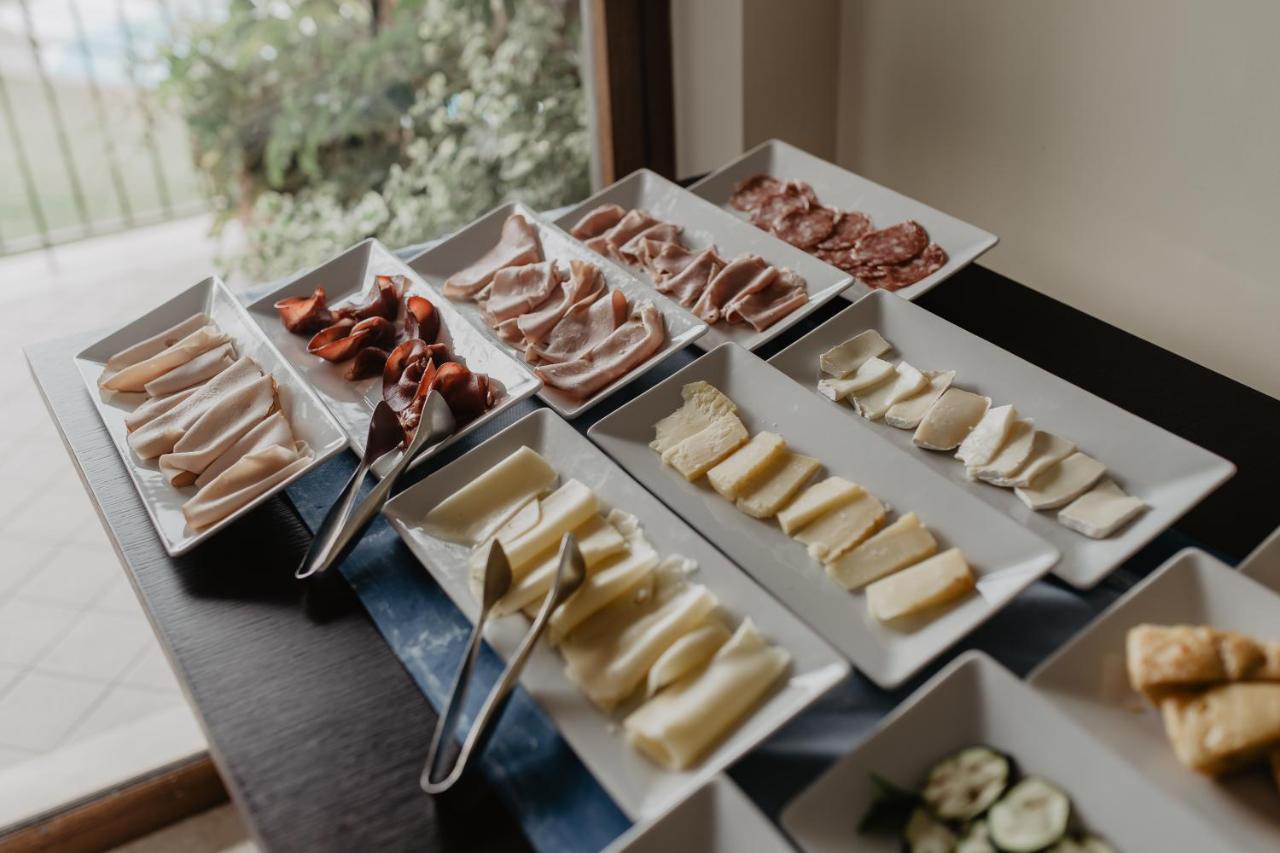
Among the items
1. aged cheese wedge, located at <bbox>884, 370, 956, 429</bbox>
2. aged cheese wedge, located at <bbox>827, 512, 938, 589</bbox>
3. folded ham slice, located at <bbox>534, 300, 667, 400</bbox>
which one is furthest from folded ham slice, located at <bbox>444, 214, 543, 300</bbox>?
aged cheese wedge, located at <bbox>827, 512, 938, 589</bbox>

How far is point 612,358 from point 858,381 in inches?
11.9

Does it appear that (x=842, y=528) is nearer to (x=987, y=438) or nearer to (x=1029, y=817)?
(x=987, y=438)

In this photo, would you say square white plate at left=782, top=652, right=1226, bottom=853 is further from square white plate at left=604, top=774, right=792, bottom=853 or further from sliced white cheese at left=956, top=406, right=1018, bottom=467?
sliced white cheese at left=956, top=406, right=1018, bottom=467

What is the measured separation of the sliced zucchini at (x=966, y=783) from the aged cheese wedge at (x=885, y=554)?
0.69 feet

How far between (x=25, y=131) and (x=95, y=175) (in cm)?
20

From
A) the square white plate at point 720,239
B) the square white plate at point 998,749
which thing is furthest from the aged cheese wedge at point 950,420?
the square white plate at point 998,749

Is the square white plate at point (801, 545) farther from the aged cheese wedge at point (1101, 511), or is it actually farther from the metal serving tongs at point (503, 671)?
the metal serving tongs at point (503, 671)

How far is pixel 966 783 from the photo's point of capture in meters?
0.78

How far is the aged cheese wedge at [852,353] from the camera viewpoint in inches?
50.2

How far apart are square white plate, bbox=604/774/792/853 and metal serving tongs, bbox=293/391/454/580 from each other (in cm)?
46

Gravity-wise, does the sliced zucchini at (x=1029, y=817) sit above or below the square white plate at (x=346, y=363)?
below

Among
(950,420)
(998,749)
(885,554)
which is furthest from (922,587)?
(950,420)

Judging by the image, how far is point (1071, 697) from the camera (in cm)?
84

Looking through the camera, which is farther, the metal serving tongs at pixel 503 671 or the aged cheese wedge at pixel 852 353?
the aged cheese wedge at pixel 852 353
